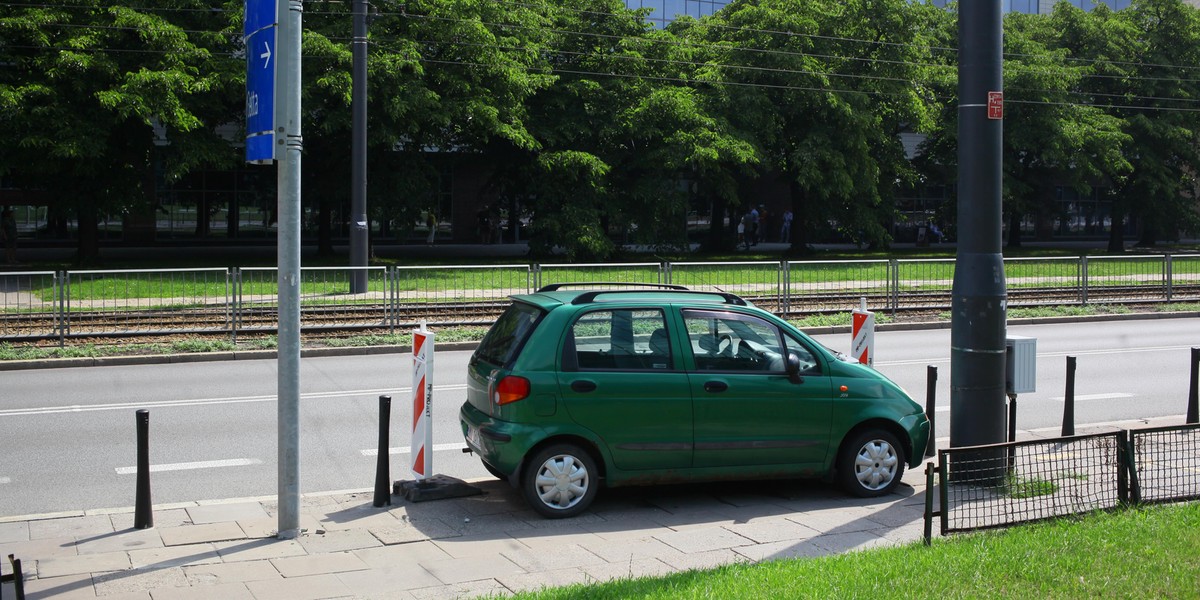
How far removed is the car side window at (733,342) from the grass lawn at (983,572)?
2.11m

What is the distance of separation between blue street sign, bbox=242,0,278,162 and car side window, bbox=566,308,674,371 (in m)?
2.50

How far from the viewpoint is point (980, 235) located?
827 centimetres

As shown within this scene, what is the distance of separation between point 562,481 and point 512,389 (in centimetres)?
75

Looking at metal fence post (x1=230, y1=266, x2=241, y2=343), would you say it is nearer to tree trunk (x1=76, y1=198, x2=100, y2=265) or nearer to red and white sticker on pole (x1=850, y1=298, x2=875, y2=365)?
red and white sticker on pole (x1=850, y1=298, x2=875, y2=365)

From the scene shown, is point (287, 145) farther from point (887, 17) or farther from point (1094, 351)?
point (887, 17)

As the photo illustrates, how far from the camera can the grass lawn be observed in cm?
540

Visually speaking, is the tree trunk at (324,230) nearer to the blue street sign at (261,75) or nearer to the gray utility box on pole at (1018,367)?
the blue street sign at (261,75)

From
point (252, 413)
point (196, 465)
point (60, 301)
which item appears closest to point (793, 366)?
point (196, 465)

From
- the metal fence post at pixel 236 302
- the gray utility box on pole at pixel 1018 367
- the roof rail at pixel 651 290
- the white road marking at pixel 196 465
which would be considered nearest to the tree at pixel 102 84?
the metal fence post at pixel 236 302

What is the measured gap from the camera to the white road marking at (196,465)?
367 inches

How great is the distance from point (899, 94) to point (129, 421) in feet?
113

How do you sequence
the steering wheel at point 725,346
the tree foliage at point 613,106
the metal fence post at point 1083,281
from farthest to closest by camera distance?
1. the tree foliage at point 613,106
2. the metal fence post at point 1083,281
3. the steering wheel at point 725,346

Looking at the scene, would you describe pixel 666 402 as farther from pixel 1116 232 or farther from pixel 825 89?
pixel 1116 232

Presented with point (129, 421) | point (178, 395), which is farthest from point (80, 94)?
point (129, 421)
